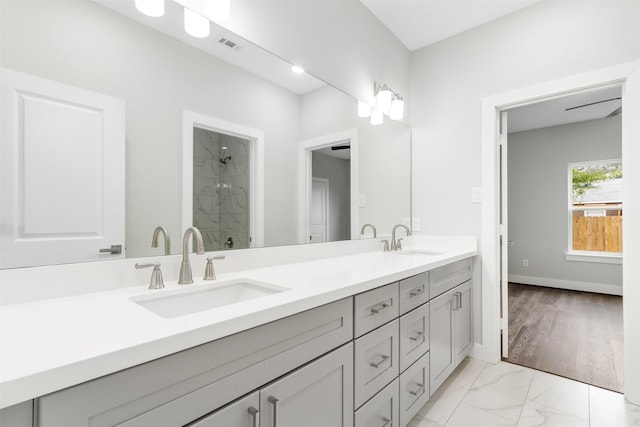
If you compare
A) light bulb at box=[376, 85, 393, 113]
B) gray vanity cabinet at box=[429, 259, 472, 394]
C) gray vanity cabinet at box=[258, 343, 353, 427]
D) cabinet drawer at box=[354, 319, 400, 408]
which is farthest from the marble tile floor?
light bulb at box=[376, 85, 393, 113]

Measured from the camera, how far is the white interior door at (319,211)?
1874 mm

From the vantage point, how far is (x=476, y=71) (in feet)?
8.00

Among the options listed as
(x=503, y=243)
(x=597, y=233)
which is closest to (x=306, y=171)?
(x=503, y=243)

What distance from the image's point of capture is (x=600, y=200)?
4559 millimetres

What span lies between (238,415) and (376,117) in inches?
83.5

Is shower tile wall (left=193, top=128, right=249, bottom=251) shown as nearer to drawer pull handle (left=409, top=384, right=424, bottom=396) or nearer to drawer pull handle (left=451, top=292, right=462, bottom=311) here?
drawer pull handle (left=409, top=384, right=424, bottom=396)

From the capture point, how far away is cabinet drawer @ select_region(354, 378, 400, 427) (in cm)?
119

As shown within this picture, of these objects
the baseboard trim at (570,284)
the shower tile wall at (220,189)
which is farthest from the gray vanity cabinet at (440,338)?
the baseboard trim at (570,284)

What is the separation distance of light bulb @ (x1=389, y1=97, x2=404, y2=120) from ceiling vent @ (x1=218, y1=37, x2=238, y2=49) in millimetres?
1426

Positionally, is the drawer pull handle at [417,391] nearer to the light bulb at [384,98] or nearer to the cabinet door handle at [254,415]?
the cabinet door handle at [254,415]

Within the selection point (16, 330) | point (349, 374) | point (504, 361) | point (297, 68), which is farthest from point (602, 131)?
point (16, 330)

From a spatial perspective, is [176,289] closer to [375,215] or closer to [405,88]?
[375,215]

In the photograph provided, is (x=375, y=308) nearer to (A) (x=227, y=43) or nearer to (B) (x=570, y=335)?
(A) (x=227, y=43)

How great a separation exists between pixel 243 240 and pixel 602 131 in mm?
5326
